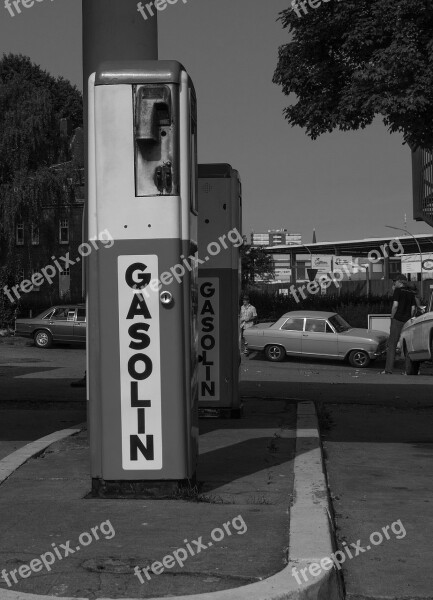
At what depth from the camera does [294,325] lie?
2652 cm

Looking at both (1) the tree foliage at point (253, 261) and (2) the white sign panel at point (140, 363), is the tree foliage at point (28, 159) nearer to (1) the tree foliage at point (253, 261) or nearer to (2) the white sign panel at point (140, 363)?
(1) the tree foliage at point (253, 261)

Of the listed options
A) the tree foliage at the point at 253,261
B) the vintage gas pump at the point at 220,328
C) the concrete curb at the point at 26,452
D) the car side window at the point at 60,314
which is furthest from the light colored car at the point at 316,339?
the tree foliage at the point at 253,261

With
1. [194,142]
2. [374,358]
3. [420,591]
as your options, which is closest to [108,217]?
[194,142]

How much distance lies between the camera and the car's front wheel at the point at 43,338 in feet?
108

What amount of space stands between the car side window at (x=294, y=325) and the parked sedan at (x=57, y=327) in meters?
8.65

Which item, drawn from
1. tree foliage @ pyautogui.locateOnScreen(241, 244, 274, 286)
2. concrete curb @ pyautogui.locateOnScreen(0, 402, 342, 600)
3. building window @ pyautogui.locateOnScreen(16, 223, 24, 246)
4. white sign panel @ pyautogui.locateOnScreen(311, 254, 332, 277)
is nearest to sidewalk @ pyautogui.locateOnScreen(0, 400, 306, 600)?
concrete curb @ pyautogui.locateOnScreen(0, 402, 342, 600)

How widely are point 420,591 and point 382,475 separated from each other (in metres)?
2.55

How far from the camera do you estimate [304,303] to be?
38.4 metres

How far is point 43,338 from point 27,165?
13764 mm

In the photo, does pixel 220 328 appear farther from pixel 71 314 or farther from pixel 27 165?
pixel 27 165

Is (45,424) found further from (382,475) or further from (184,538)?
(184,538)

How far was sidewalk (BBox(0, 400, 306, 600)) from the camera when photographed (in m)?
3.91

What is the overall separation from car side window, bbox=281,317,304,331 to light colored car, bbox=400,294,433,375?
637cm

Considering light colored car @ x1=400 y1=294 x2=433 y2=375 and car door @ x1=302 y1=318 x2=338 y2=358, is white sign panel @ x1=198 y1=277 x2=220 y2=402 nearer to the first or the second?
light colored car @ x1=400 y1=294 x2=433 y2=375
